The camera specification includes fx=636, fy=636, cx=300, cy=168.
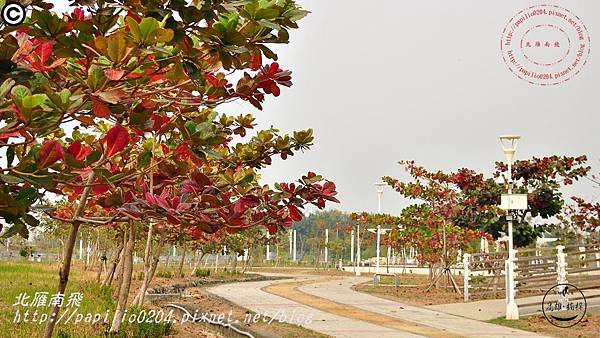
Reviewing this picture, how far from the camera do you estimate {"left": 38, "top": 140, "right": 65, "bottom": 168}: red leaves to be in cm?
155

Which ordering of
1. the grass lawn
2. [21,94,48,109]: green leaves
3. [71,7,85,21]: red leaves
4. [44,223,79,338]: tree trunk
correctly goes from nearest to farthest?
[21,94,48,109]: green leaves → [71,7,85,21]: red leaves → [44,223,79,338]: tree trunk → the grass lawn

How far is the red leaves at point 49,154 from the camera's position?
5.09 feet

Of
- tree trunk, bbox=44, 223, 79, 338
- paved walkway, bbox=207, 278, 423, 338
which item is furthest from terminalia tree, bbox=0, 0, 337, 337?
paved walkway, bbox=207, 278, 423, 338

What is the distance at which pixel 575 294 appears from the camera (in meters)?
12.8

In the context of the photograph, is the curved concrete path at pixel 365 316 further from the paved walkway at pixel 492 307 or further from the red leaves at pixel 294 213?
the red leaves at pixel 294 213

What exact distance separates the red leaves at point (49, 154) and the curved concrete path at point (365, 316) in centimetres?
769

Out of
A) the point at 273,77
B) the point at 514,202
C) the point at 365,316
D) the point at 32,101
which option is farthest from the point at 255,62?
the point at 365,316

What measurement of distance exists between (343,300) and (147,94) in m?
14.2

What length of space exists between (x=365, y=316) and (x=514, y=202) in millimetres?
3387

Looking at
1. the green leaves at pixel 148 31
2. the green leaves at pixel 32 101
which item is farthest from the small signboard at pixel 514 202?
the green leaves at pixel 32 101

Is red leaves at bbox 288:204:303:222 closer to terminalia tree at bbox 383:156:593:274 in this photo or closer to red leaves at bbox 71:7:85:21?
red leaves at bbox 71:7:85:21

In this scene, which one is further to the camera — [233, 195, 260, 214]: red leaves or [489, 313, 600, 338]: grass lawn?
[489, 313, 600, 338]: grass lawn

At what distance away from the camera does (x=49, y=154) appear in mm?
1553

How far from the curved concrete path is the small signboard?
2.09 m
